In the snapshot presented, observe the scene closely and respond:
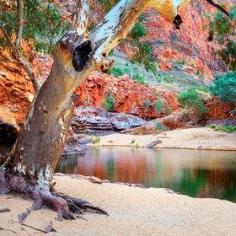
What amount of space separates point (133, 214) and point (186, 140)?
64.2ft

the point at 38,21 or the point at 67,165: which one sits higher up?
the point at 38,21

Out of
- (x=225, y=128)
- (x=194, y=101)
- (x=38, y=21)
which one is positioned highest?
(x=38, y=21)

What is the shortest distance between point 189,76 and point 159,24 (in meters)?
11.4

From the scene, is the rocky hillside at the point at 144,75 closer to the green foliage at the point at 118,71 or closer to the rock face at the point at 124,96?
the rock face at the point at 124,96

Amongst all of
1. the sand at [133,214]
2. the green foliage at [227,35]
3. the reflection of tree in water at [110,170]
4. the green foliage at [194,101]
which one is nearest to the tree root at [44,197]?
the sand at [133,214]

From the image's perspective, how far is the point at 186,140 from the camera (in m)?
26.2

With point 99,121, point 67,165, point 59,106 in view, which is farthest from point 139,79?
point 59,106

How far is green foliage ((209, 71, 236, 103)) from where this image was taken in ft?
93.3

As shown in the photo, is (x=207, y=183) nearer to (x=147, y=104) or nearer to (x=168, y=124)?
(x=168, y=124)

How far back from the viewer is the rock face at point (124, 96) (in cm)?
4166

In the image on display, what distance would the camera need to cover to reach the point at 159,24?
2625 inches

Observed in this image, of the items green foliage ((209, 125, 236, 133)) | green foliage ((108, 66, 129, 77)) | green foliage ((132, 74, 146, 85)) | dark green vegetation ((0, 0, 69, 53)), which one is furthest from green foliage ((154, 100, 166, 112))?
dark green vegetation ((0, 0, 69, 53))

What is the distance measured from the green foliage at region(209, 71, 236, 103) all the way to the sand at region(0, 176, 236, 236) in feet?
65.8

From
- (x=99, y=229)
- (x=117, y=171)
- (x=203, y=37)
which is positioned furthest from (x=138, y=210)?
(x=203, y=37)
